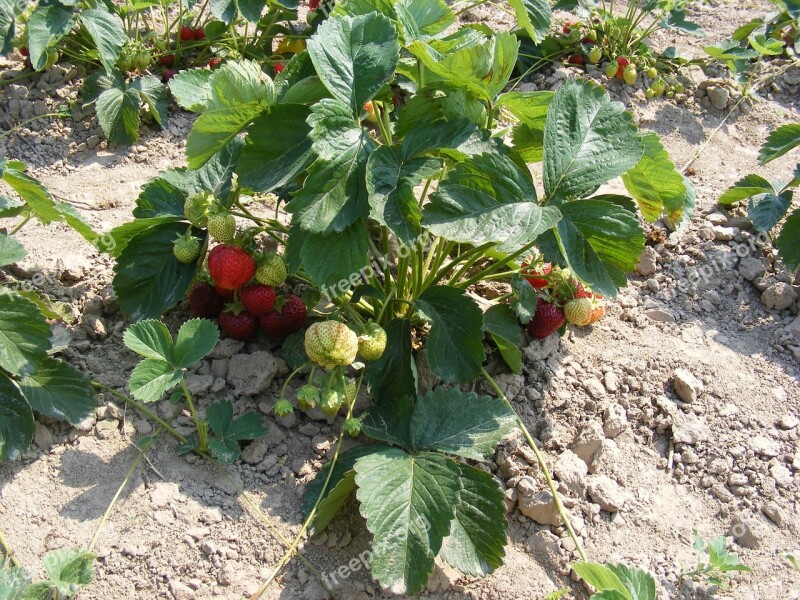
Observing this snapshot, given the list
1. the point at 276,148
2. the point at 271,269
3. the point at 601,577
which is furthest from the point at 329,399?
the point at 601,577

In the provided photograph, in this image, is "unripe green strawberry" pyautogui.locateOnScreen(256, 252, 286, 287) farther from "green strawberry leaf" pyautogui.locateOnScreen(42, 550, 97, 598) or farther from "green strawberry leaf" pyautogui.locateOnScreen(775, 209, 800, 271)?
"green strawberry leaf" pyautogui.locateOnScreen(775, 209, 800, 271)

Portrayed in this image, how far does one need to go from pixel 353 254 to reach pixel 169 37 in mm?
2149

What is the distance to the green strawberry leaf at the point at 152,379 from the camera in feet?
5.90

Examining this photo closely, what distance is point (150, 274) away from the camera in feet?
7.08

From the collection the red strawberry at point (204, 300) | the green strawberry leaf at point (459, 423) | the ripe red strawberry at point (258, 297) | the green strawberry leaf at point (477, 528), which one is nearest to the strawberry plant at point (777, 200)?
the green strawberry leaf at point (459, 423)

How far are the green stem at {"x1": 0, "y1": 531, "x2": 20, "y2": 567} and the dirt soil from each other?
2cm

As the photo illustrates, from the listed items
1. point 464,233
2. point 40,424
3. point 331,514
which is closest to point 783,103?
point 464,233

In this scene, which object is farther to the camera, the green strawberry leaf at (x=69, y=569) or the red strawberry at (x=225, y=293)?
the red strawberry at (x=225, y=293)

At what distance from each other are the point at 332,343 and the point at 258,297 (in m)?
0.34

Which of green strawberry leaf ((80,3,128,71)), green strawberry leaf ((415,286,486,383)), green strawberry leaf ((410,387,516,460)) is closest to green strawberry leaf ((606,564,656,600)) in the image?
green strawberry leaf ((410,387,516,460))

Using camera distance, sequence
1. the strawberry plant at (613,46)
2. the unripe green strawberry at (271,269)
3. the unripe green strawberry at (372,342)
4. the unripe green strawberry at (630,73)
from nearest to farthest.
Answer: the unripe green strawberry at (372,342)
the unripe green strawberry at (271,269)
the unripe green strawberry at (630,73)
the strawberry plant at (613,46)

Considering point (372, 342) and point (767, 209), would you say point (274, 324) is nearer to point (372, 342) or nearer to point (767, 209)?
point (372, 342)

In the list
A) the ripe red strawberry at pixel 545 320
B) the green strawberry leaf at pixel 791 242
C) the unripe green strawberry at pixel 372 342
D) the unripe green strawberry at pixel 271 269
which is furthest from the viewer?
the green strawberry leaf at pixel 791 242

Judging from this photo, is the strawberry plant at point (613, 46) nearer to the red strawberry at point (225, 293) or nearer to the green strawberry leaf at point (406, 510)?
the red strawberry at point (225, 293)
